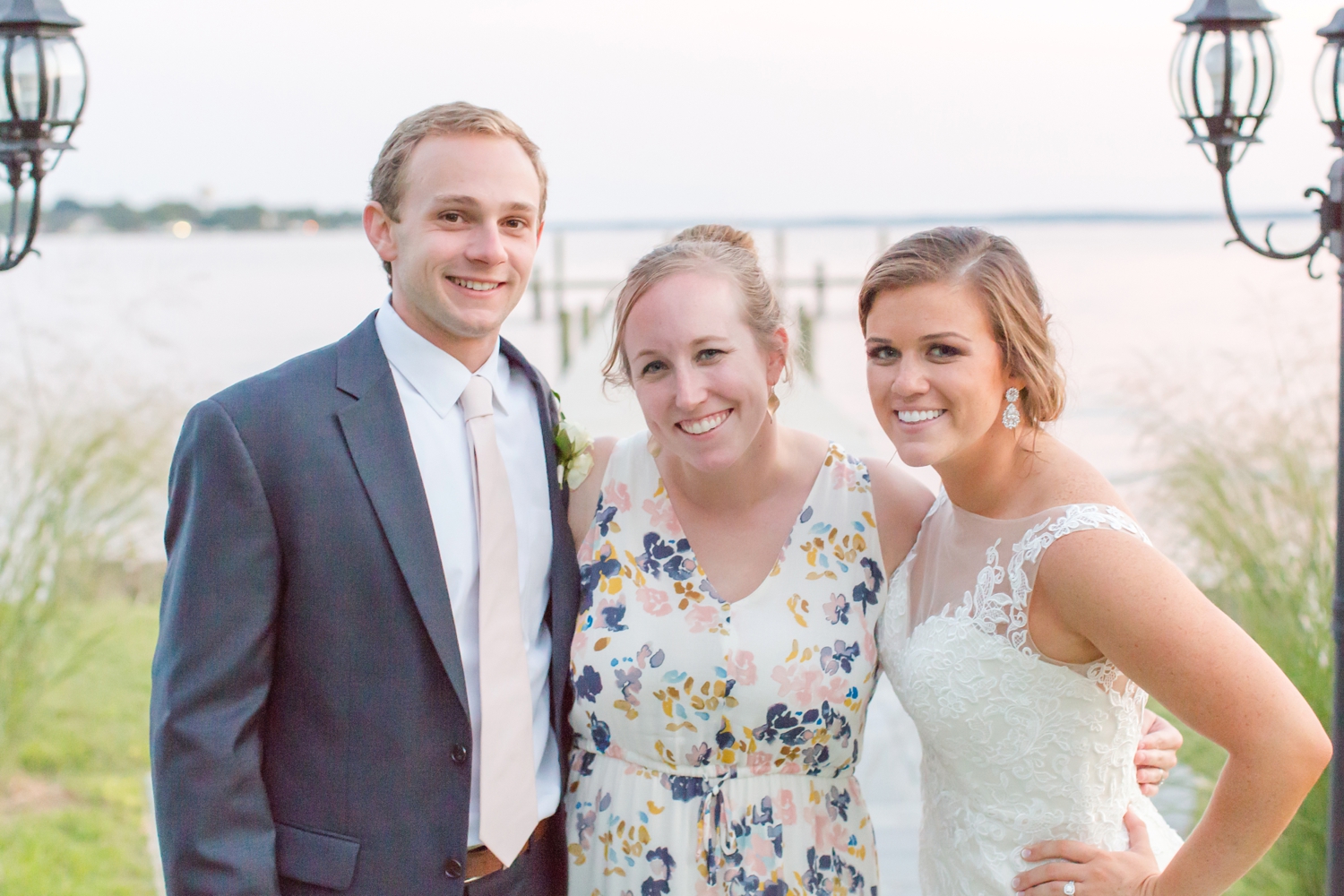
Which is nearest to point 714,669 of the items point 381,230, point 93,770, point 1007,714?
point 1007,714

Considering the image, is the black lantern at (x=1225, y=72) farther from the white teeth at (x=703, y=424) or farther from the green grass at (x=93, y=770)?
the green grass at (x=93, y=770)

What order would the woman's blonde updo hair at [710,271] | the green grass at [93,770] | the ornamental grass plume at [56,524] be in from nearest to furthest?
1. the woman's blonde updo hair at [710,271]
2. the green grass at [93,770]
3. the ornamental grass plume at [56,524]

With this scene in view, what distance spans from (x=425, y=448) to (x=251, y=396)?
1.06 ft

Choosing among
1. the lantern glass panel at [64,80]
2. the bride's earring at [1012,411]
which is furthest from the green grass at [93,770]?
the bride's earring at [1012,411]

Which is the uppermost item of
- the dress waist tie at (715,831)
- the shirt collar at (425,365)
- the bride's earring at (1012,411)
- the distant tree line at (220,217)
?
the distant tree line at (220,217)

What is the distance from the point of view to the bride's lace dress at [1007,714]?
218 cm

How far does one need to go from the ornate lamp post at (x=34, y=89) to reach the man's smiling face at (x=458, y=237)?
1.75 m

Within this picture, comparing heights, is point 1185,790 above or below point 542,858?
below

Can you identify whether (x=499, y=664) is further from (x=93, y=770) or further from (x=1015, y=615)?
(x=93, y=770)

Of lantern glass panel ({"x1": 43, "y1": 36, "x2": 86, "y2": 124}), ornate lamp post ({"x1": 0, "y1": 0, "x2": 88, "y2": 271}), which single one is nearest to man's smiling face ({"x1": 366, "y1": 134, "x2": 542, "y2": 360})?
ornate lamp post ({"x1": 0, "y1": 0, "x2": 88, "y2": 271})

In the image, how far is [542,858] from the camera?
93.4 inches

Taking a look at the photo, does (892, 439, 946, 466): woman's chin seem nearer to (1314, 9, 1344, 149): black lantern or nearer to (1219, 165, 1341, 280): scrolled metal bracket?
(1219, 165, 1341, 280): scrolled metal bracket

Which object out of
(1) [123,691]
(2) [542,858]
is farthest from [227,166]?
(2) [542,858]

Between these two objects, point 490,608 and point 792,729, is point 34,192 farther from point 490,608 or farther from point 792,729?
point 792,729
